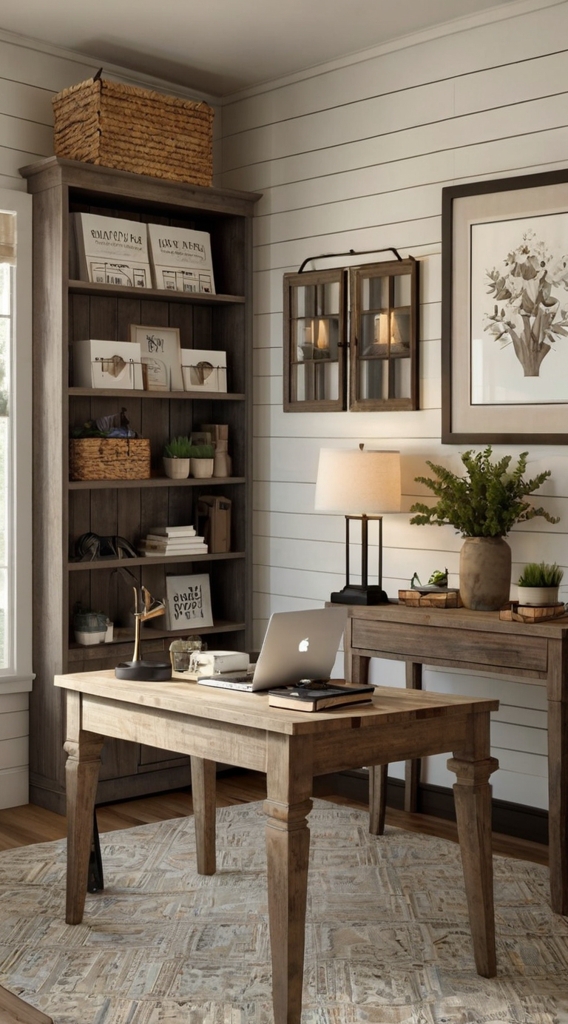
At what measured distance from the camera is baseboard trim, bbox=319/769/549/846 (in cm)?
426

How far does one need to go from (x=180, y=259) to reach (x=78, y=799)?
8.57 feet

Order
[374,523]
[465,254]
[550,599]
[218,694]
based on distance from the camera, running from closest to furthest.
Answer: [218,694]
[550,599]
[465,254]
[374,523]

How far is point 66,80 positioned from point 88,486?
5.75 ft

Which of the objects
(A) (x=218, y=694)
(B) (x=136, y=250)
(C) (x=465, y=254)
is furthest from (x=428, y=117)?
(A) (x=218, y=694)

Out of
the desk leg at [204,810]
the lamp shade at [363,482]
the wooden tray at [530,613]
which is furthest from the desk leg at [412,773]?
the desk leg at [204,810]

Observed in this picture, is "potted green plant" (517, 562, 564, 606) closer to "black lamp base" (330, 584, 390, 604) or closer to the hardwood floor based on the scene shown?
"black lamp base" (330, 584, 390, 604)

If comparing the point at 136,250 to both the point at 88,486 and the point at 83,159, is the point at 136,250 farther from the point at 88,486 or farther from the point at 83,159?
the point at 88,486

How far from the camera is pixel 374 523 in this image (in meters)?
4.81

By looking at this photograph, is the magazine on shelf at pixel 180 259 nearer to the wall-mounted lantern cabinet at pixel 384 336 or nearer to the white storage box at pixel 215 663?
the wall-mounted lantern cabinet at pixel 384 336

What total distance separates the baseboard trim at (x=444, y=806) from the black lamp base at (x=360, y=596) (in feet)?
2.80

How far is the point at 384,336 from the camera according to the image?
4.68 meters

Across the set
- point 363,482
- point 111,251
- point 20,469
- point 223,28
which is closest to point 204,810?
Result: point 363,482

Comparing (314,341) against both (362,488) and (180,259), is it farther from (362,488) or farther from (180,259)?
(362,488)

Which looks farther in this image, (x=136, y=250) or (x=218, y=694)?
(x=136, y=250)
